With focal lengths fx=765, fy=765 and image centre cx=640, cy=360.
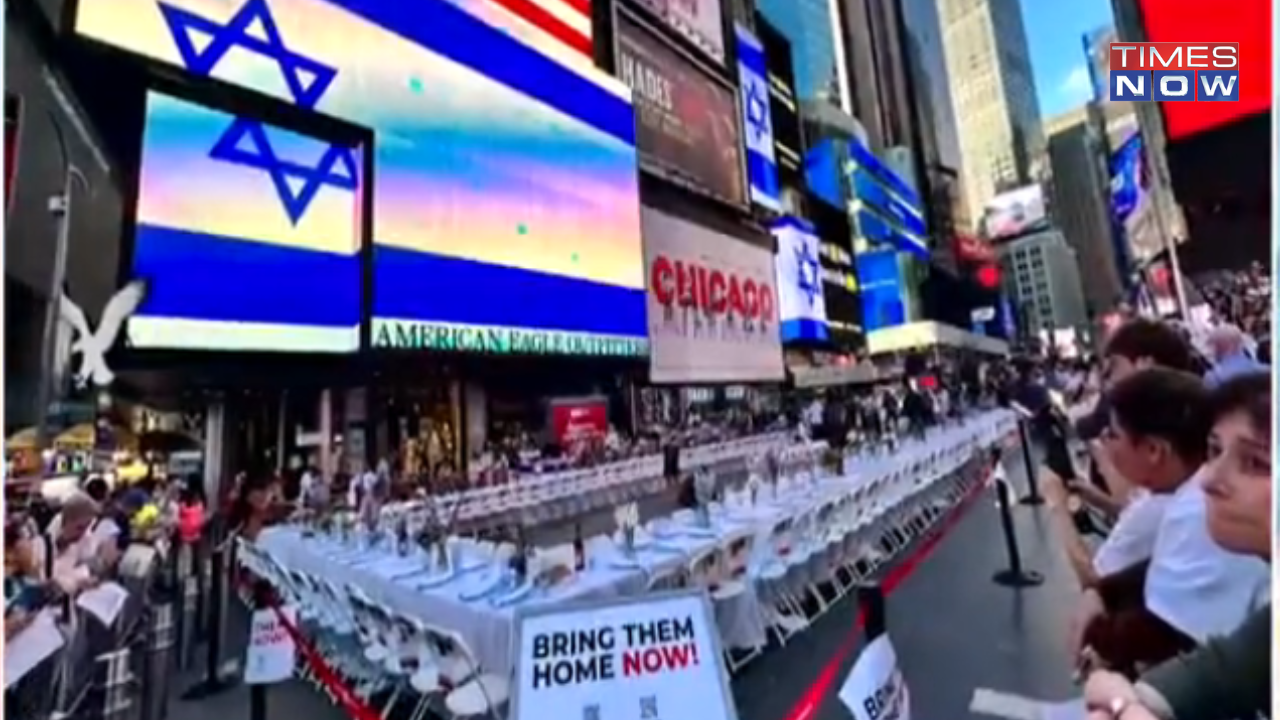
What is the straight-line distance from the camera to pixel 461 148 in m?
2.21

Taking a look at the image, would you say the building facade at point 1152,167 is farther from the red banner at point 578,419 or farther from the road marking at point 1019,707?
the red banner at point 578,419

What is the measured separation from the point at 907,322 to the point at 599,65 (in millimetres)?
1381

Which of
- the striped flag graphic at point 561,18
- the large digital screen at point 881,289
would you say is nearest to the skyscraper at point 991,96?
the large digital screen at point 881,289

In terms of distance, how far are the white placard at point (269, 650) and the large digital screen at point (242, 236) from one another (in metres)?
0.61

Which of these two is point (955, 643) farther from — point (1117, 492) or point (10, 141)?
point (10, 141)

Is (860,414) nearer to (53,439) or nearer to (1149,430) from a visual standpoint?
(1149,430)

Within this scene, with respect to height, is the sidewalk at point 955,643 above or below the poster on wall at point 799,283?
below

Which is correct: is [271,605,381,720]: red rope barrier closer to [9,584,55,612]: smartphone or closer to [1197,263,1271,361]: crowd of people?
[9,584,55,612]: smartphone

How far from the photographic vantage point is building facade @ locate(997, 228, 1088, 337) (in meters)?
1.95

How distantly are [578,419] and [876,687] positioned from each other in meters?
0.99

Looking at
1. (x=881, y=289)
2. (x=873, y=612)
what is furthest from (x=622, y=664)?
(x=881, y=289)

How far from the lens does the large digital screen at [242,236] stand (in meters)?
1.61

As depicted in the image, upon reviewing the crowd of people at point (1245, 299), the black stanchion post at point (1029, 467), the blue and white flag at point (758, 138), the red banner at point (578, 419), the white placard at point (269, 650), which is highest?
the blue and white flag at point (758, 138)

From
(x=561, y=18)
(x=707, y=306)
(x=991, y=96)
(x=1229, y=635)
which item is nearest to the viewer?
(x=1229, y=635)
